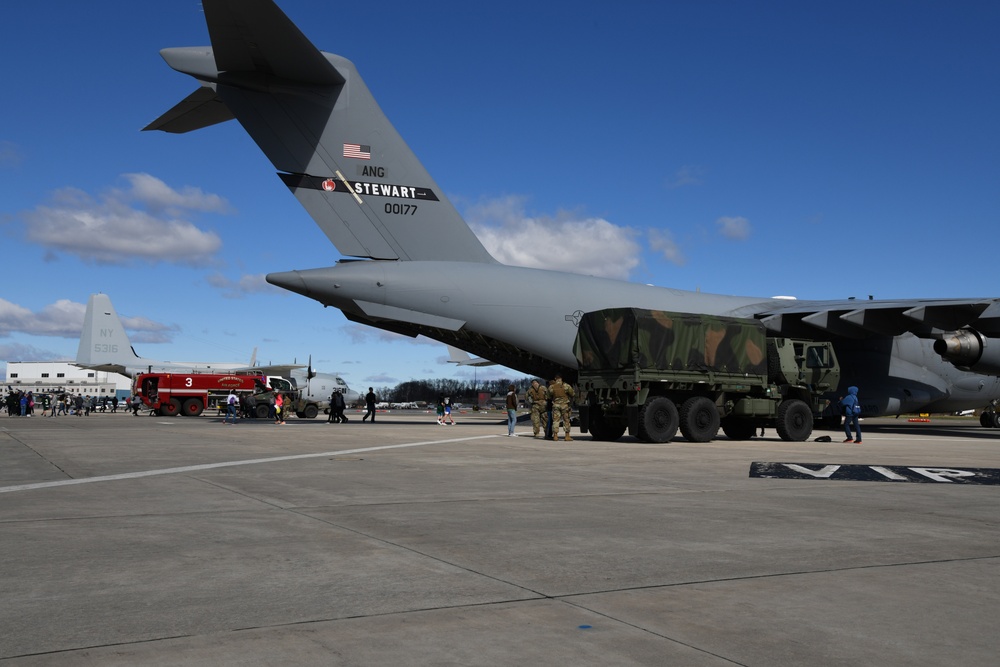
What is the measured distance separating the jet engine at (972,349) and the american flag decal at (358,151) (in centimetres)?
1598

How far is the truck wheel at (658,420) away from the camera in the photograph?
17.4m

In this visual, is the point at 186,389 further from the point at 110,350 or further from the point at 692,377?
the point at 692,377

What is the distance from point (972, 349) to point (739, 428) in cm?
787

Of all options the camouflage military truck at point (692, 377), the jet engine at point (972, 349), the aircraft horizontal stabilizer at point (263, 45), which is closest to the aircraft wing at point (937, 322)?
the jet engine at point (972, 349)

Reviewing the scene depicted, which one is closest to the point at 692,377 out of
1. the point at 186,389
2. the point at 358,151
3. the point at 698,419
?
the point at 698,419

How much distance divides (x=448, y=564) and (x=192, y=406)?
39867 millimetres

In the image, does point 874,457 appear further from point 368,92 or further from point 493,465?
point 368,92

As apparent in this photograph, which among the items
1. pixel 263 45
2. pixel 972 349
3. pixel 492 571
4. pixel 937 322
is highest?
pixel 263 45

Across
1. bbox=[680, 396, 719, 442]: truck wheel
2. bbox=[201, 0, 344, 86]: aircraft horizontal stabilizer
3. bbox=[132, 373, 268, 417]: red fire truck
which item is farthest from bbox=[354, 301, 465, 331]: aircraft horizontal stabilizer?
bbox=[132, 373, 268, 417]: red fire truck

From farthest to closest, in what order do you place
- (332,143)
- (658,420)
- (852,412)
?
(332,143) → (852,412) → (658,420)

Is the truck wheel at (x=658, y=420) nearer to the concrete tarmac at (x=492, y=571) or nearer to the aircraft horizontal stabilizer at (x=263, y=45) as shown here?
the concrete tarmac at (x=492, y=571)

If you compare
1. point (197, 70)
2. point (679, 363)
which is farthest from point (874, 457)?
point (197, 70)

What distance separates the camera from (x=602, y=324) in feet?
60.6

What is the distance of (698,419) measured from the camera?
713 inches
